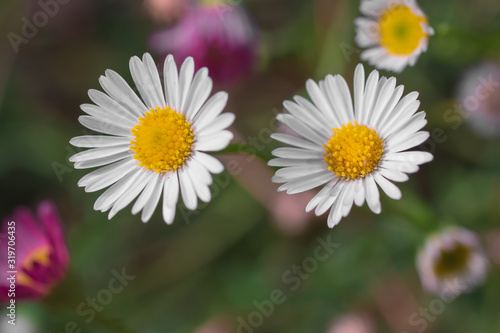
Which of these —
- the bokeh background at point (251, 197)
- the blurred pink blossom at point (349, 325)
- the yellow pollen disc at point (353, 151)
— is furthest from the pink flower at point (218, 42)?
the blurred pink blossom at point (349, 325)

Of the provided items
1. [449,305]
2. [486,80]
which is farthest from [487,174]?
[449,305]

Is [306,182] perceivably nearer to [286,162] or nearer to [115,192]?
[286,162]

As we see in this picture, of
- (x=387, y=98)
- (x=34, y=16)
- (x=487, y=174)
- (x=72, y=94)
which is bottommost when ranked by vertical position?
(x=487, y=174)

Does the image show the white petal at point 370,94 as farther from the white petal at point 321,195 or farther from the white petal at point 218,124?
the white petal at point 218,124

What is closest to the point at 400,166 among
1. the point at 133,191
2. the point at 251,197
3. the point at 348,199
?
the point at 348,199

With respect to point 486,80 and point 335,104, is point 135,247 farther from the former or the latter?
point 486,80

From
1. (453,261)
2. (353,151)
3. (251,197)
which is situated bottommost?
Result: (453,261)
